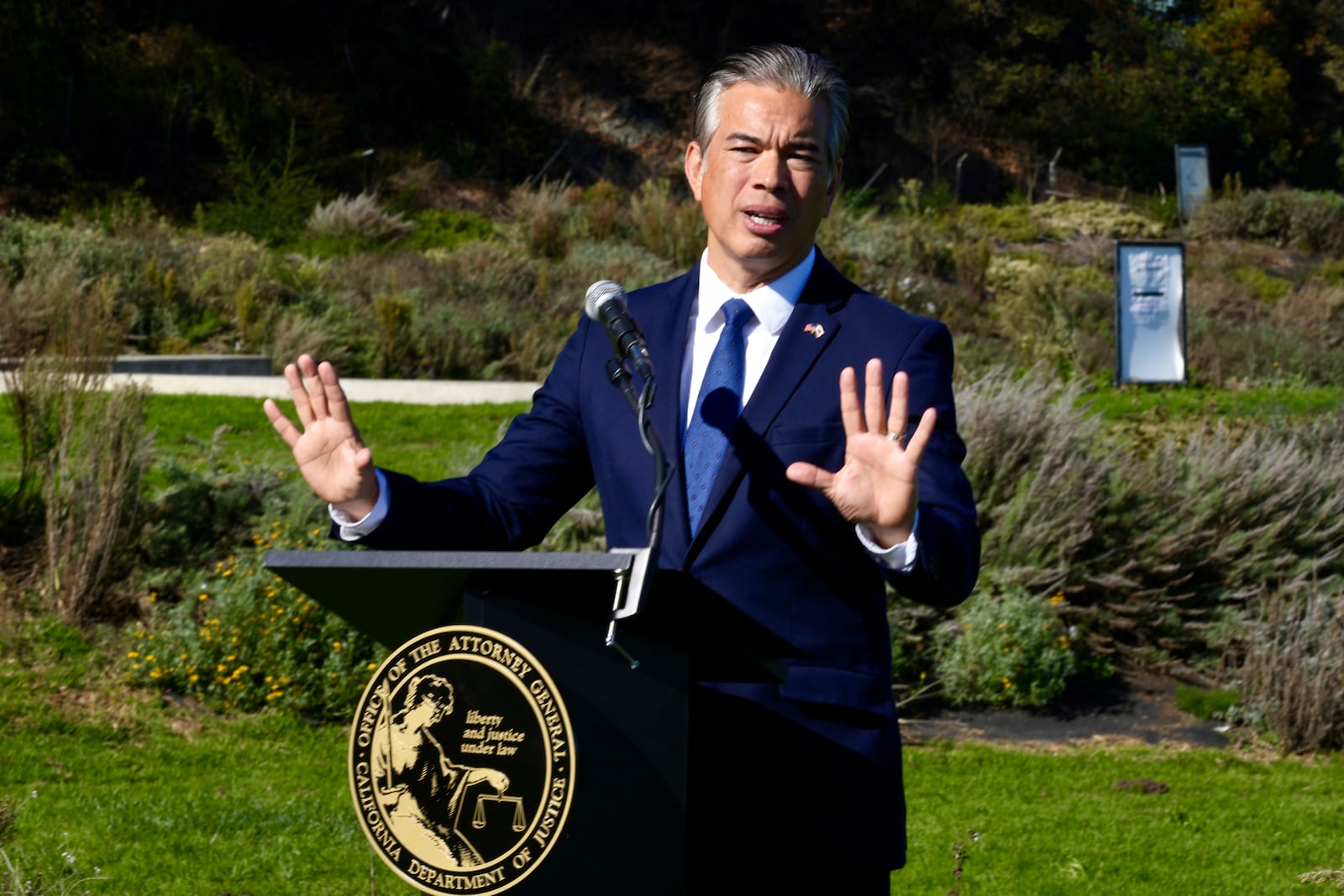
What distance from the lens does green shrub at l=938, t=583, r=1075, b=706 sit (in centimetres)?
770

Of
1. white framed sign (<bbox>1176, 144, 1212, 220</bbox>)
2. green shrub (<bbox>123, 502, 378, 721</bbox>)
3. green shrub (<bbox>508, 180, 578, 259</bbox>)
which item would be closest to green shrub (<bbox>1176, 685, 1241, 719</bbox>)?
green shrub (<bbox>123, 502, 378, 721</bbox>)

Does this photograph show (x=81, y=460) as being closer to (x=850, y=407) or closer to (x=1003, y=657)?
(x=1003, y=657)

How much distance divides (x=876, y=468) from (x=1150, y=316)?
13.1 meters

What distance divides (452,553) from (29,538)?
6874 mm

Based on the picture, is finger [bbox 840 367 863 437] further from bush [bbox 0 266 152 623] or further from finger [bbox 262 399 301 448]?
bush [bbox 0 266 152 623]

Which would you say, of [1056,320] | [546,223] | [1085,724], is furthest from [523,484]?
[546,223]

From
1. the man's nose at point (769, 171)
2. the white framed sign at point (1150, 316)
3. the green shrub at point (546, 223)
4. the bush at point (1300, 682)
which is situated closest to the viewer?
the man's nose at point (769, 171)

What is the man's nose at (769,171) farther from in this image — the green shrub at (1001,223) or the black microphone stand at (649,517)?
the green shrub at (1001,223)

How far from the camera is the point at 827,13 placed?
1487 inches

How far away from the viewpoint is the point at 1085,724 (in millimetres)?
7707

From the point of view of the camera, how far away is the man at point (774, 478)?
2299 millimetres

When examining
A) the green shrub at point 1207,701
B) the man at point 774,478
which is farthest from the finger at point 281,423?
the green shrub at point 1207,701

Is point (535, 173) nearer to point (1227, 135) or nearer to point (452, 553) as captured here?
point (1227, 135)

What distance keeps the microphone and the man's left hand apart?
0.25m
